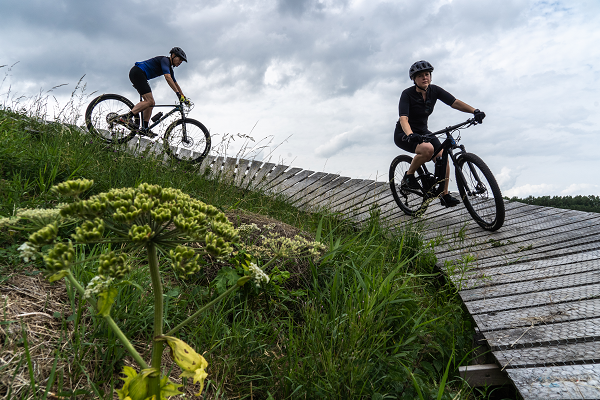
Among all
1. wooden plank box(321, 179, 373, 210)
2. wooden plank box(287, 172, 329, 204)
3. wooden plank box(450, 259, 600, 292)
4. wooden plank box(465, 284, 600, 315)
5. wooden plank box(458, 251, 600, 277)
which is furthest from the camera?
wooden plank box(287, 172, 329, 204)

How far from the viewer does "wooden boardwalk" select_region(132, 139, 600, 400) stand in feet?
6.78

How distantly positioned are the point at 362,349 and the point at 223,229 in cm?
135

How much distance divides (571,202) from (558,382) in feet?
31.5

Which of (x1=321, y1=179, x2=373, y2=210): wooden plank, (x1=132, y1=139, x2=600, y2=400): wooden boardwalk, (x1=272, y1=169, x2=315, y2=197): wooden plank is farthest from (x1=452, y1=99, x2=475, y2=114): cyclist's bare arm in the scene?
(x1=272, y1=169, x2=315, y2=197): wooden plank

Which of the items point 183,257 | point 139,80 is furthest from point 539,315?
point 139,80

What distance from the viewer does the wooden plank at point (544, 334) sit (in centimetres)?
231

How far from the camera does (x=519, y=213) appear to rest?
5.53 m

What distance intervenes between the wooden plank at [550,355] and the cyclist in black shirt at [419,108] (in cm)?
352

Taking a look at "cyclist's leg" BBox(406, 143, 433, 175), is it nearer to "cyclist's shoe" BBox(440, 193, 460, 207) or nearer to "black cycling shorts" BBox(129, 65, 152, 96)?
A: "cyclist's shoe" BBox(440, 193, 460, 207)

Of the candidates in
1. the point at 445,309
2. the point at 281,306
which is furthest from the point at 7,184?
the point at 445,309

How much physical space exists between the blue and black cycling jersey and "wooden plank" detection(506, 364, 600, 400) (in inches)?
337

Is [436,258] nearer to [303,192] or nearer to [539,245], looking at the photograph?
[539,245]

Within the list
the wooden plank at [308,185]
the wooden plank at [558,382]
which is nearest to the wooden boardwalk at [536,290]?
the wooden plank at [558,382]

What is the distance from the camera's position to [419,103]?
6082 mm
